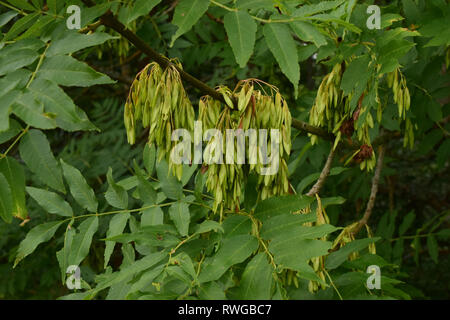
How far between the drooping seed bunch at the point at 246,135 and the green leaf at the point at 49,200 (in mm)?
477

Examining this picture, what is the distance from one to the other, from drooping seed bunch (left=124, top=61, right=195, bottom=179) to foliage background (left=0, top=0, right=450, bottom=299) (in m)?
0.16

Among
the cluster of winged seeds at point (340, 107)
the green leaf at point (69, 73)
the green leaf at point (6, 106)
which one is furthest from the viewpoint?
the cluster of winged seeds at point (340, 107)

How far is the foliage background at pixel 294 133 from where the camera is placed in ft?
4.50

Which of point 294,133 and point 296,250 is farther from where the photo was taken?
point 294,133

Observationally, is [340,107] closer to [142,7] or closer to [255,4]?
[255,4]

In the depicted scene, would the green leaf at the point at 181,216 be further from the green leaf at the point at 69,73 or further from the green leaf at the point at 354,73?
the green leaf at the point at 354,73

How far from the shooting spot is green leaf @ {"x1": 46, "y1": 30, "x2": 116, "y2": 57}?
1126 millimetres

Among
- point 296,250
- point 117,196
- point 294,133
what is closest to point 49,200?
point 117,196

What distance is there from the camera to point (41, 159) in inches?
44.9

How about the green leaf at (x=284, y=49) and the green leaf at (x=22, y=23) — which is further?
the green leaf at (x=22, y=23)

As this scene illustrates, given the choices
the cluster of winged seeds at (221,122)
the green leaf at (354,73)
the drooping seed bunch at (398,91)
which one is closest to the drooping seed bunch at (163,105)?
the cluster of winged seeds at (221,122)

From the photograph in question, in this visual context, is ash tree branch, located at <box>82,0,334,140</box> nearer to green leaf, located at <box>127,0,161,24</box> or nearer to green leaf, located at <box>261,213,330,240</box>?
green leaf, located at <box>127,0,161,24</box>

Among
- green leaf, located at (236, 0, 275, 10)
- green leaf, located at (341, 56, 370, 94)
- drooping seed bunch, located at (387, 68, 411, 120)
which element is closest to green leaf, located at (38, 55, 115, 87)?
green leaf, located at (236, 0, 275, 10)

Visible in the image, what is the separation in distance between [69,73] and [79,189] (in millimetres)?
517
